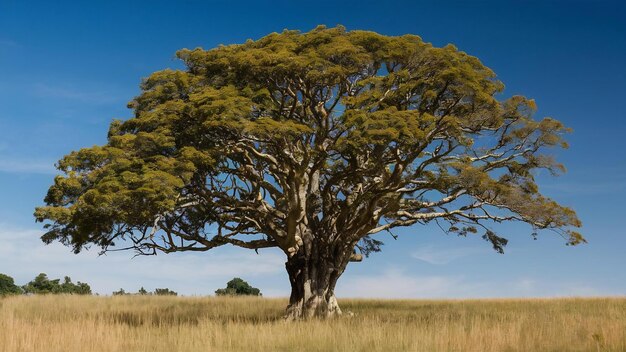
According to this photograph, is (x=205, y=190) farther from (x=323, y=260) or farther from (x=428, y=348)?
(x=428, y=348)

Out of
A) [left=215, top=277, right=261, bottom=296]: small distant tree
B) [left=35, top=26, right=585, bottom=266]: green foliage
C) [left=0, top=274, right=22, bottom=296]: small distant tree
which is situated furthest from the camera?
[left=215, top=277, right=261, bottom=296]: small distant tree

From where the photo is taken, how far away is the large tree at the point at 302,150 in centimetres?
1688

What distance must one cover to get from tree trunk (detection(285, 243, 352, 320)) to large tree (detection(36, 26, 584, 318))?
49 millimetres

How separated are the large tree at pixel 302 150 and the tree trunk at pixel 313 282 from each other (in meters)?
0.05

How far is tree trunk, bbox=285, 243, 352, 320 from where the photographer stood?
69.5ft

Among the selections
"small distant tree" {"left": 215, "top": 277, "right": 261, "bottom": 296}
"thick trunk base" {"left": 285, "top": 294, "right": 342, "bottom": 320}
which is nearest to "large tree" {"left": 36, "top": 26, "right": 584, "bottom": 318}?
"thick trunk base" {"left": 285, "top": 294, "right": 342, "bottom": 320}

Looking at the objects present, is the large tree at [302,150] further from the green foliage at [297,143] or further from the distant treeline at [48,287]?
the distant treeline at [48,287]

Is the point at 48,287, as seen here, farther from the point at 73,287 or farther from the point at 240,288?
the point at 240,288

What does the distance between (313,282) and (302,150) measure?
191 inches

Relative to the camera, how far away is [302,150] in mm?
19344

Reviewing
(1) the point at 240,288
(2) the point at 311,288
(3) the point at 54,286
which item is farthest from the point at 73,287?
(2) the point at 311,288

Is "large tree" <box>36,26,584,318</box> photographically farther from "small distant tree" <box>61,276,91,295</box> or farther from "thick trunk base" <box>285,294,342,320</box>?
"small distant tree" <box>61,276,91,295</box>

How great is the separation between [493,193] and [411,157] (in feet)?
10.0

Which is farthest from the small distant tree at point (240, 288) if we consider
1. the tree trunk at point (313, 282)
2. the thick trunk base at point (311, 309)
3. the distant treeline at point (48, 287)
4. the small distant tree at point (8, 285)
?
the thick trunk base at point (311, 309)
